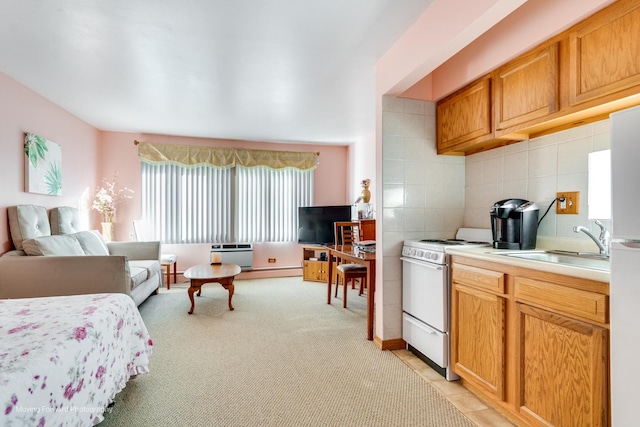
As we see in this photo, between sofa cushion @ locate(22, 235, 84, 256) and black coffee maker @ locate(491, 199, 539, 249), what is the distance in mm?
3716

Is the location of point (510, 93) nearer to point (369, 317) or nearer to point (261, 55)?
point (261, 55)

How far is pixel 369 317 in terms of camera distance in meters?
2.78

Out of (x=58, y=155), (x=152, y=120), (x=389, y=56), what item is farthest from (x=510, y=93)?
(x=58, y=155)

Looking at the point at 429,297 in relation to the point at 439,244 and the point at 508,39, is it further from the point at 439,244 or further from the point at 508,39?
the point at 508,39

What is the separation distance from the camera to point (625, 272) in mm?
1104

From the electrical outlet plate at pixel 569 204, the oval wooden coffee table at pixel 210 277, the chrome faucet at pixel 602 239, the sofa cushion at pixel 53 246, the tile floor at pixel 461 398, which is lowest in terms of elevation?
the tile floor at pixel 461 398

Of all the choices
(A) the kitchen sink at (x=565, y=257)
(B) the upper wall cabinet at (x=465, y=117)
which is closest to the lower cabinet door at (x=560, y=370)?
(A) the kitchen sink at (x=565, y=257)

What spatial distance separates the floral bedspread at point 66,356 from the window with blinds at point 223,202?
10.9 feet

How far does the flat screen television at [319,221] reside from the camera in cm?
520

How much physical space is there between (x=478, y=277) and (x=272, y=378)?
1485 millimetres

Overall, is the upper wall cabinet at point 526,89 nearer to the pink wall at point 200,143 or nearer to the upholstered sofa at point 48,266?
the upholstered sofa at point 48,266

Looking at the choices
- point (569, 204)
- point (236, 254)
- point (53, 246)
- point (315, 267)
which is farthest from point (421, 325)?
point (236, 254)

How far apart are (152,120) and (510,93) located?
416 cm

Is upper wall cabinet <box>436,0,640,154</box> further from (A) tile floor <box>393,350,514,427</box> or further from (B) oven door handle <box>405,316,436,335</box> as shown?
(A) tile floor <box>393,350,514,427</box>
